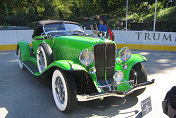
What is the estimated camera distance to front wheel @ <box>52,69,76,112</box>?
2.94 meters

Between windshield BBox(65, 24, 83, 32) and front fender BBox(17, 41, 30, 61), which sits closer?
windshield BBox(65, 24, 83, 32)

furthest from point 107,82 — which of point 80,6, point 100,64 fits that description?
point 80,6

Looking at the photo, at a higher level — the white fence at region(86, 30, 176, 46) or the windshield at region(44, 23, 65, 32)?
the windshield at region(44, 23, 65, 32)

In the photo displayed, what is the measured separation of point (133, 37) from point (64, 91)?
829cm

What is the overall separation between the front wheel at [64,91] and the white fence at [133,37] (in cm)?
807

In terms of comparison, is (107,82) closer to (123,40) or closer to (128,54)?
(128,54)

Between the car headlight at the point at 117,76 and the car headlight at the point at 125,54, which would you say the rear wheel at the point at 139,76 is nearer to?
the car headlight at the point at 125,54

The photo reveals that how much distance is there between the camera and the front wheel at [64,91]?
2.94m

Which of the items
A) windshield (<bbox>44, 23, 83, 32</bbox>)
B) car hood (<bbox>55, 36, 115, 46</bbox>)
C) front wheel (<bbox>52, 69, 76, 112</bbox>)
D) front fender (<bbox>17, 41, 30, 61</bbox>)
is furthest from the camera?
front fender (<bbox>17, 41, 30, 61</bbox>)

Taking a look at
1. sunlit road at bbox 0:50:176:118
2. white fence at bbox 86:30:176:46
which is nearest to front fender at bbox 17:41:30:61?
sunlit road at bbox 0:50:176:118

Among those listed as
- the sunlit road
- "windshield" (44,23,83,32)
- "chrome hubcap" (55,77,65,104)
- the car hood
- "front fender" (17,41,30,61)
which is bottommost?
the sunlit road

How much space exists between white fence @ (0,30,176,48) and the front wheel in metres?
8.07

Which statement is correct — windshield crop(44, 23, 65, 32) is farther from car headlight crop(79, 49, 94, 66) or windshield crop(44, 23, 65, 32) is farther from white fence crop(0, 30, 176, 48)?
white fence crop(0, 30, 176, 48)

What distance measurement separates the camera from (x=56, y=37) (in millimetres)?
4297
